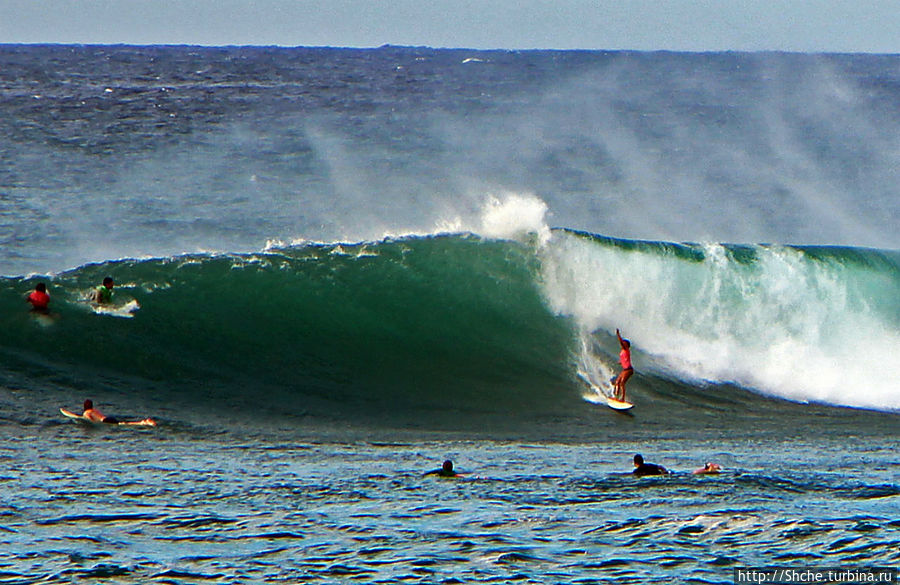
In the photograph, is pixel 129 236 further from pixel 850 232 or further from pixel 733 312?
pixel 850 232

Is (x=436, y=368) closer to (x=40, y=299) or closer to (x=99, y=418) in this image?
(x=99, y=418)

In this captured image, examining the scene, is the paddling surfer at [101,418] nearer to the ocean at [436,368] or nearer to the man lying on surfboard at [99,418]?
the man lying on surfboard at [99,418]

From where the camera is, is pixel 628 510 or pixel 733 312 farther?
pixel 733 312

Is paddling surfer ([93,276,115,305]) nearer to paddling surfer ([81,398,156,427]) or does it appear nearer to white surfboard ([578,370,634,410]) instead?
paddling surfer ([81,398,156,427])

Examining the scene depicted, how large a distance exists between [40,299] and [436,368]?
639 centimetres

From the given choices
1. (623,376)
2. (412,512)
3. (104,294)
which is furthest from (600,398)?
(104,294)

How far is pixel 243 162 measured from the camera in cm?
4575

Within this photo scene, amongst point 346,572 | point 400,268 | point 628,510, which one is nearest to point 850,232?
point 400,268

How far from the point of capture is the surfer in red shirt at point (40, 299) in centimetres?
1955

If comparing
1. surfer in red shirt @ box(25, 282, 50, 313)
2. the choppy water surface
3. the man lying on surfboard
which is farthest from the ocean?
surfer in red shirt @ box(25, 282, 50, 313)

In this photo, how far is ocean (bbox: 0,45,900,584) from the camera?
34.5ft

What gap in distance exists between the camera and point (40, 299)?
64.2 feet

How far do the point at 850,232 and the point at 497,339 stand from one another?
20.6 meters

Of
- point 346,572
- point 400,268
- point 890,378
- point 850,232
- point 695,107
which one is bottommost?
point 346,572
